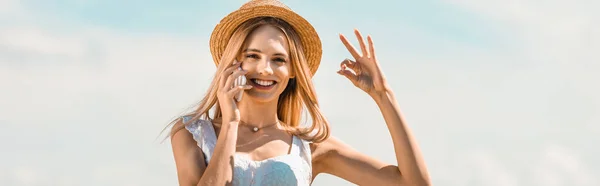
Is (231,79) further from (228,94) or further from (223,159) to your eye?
(223,159)

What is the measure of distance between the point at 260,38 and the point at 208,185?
3.71 ft

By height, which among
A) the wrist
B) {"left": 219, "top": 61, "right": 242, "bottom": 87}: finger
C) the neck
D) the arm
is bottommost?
the arm

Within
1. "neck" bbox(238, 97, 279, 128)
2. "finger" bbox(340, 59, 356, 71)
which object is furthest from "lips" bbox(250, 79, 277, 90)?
"finger" bbox(340, 59, 356, 71)

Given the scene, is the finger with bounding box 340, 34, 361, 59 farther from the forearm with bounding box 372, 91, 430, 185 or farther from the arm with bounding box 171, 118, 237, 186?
the arm with bounding box 171, 118, 237, 186

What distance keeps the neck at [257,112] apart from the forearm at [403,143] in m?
0.76

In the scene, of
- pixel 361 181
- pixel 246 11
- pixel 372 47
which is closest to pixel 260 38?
pixel 246 11

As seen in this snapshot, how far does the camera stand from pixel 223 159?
7453 mm

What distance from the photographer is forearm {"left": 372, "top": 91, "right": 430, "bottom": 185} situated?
310 inches

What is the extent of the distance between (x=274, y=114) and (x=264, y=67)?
0.48m

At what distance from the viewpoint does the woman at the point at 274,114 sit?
7711 mm

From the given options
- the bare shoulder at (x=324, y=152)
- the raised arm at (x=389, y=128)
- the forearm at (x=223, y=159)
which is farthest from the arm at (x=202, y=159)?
the raised arm at (x=389, y=128)

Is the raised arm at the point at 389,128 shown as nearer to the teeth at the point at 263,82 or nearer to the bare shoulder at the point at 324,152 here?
the bare shoulder at the point at 324,152

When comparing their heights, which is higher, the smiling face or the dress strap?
the smiling face

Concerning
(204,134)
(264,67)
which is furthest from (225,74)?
(204,134)
